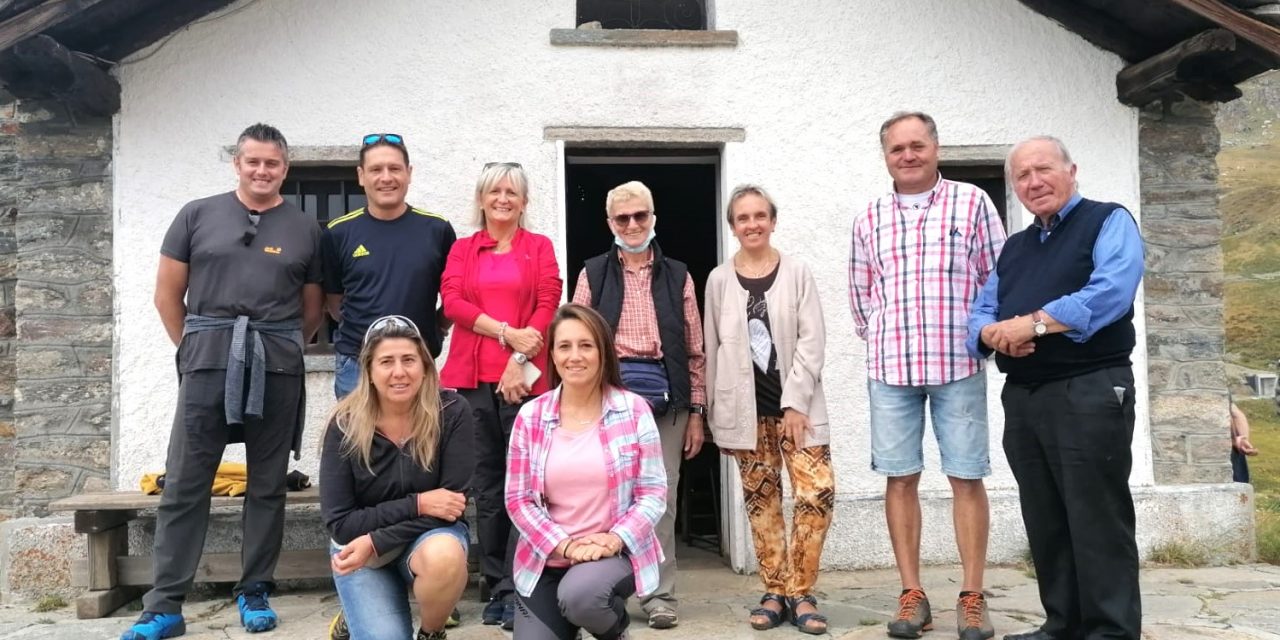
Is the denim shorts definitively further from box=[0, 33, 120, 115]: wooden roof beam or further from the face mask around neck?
box=[0, 33, 120, 115]: wooden roof beam

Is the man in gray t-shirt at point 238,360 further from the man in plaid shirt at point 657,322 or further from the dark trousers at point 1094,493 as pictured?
the dark trousers at point 1094,493

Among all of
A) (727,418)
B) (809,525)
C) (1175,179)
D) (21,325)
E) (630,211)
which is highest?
(1175,179)

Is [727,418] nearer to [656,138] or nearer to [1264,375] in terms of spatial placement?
[656,138]

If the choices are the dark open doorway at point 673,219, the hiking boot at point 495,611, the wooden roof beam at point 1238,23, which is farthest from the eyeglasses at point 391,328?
the wooden roof beam at point 1238,23

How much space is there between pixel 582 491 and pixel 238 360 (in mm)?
1636

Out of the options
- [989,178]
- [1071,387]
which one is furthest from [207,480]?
[989,178]

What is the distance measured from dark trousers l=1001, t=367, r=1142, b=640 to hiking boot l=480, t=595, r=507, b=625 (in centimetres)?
214

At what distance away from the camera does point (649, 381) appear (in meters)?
3.84

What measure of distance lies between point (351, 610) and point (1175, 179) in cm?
490

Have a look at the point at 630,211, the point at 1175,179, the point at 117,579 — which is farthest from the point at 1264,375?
the point at 117,579

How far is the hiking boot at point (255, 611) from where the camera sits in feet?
13.0

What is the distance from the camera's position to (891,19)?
17.8 ft

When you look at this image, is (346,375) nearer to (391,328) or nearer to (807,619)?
(391,328)

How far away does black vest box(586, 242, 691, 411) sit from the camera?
3.89 metres
